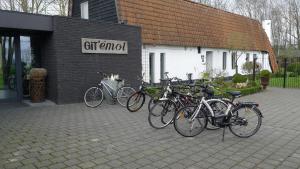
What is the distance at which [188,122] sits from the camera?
20.0 feet

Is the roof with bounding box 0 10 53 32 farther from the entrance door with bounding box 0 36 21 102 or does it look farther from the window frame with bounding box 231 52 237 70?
the window frame with bounding box 231 52 237 70

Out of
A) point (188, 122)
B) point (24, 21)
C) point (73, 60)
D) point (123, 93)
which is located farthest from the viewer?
point (73, 60)

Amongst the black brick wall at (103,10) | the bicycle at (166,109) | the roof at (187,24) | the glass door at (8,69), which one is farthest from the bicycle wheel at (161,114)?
the black brick wall at (103,10)

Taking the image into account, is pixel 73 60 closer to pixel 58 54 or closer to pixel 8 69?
pixel 58 54

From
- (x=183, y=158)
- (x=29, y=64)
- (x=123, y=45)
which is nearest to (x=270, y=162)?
(x=183, y=158)

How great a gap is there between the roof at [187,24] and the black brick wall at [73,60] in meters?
3.11

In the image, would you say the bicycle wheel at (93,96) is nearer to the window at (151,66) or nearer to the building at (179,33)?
the building at (179,33)

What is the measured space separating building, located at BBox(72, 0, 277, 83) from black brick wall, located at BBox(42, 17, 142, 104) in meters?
2.06

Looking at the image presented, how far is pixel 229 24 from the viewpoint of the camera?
22750mm

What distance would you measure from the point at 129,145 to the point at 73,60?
5923 millimetres

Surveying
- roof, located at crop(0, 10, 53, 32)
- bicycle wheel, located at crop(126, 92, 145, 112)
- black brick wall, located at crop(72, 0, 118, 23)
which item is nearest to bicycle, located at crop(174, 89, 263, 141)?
bicycle wheel, located at crop(126, 92, 145, 112)

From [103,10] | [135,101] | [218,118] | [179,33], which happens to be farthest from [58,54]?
[179,33]

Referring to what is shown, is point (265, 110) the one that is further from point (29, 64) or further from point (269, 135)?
point (29, 64)

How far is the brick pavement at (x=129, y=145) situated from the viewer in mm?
4641
